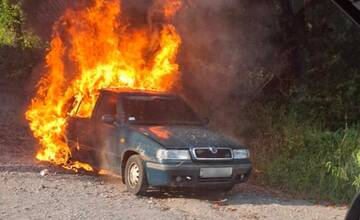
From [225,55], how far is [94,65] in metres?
3.32

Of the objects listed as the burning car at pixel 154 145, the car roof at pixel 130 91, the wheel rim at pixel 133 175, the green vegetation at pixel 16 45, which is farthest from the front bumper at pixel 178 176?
the green vegetation at pixel 16 45

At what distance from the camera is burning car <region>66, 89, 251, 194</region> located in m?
7.89

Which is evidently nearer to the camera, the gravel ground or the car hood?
the gravel ground

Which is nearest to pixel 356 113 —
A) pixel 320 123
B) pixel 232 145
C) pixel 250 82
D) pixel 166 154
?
pixel 320 123

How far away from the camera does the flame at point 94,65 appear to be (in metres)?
10.6

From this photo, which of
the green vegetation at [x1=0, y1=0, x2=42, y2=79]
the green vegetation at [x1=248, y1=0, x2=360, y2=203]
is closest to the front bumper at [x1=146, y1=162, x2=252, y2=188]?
the green vegetation at [x1=248, y1=0, x2=360, y2=203]

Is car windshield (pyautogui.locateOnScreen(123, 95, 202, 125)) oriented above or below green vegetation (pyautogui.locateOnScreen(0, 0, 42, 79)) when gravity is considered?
below

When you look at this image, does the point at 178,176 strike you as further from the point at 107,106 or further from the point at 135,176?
the point at 107,106

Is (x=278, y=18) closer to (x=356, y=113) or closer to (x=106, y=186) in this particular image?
(x=356, y=113)

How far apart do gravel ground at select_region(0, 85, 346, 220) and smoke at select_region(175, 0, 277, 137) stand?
3975mm

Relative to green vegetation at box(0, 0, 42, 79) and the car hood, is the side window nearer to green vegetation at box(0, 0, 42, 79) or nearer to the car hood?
the car hood

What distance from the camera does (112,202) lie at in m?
7.69

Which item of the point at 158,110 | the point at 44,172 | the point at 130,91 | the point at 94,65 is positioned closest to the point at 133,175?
the point at 158,110

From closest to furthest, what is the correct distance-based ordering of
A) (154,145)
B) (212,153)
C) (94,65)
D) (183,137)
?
(154,145), (212,153), (183,137), (94,65)
